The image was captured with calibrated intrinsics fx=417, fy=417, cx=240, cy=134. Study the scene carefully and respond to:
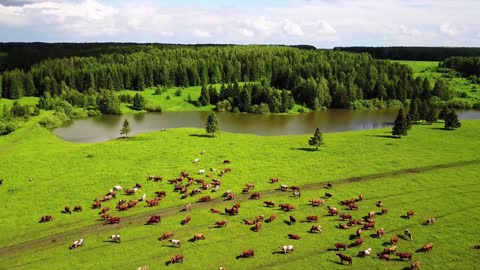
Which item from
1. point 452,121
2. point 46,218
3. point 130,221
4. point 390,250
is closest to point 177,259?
point 130,221

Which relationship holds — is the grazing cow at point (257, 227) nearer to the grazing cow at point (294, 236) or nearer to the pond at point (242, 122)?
the grazing cow at point (294, 236)

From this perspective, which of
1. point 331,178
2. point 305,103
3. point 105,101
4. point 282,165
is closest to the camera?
point 331,178

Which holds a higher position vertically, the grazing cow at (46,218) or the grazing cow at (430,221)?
the grazing cow at (430,221)

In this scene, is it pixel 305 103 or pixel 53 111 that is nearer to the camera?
pixel 53 111

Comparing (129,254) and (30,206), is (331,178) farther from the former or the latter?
(30,206)

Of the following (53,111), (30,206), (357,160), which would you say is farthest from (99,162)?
(53,111)

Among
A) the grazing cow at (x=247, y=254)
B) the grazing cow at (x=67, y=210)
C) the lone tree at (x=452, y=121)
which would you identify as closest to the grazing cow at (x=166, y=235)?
the grazing cow at (x=247, y=254)

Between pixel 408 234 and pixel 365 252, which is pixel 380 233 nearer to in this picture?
pixel 408 234
